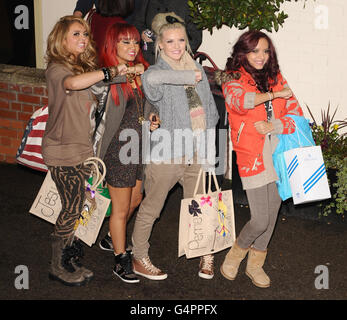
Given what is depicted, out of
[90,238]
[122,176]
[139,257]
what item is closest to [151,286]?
[139,257]

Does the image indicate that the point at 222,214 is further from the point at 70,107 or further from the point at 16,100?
the point at 16,100

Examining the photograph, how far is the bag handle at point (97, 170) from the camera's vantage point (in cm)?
410

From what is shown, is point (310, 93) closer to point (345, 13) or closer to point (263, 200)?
point (345, 13)

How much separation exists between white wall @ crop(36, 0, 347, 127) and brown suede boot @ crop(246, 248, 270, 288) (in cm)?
266

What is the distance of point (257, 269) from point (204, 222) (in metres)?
0.66

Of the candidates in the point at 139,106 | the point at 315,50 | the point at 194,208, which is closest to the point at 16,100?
the point at 139,106

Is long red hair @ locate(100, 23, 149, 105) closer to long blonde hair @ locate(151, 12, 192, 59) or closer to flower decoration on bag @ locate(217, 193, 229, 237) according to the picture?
long blonde hair @ locate(151, 12, 192, 59)

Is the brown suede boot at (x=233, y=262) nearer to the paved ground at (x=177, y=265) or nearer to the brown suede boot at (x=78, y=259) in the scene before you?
the paved ground at (x=177, y=265)

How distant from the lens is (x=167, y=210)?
6.13 metres

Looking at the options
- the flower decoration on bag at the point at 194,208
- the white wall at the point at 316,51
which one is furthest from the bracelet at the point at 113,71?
the white wall at the point at 316,51

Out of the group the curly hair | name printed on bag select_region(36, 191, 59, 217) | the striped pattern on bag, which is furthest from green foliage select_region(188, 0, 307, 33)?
name printed on bag select_region(36, 191, 59, 217)

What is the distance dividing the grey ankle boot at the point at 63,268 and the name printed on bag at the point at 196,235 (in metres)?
0.94

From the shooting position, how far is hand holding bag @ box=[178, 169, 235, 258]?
13.9 feet

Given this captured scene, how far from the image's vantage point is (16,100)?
7352 mm
